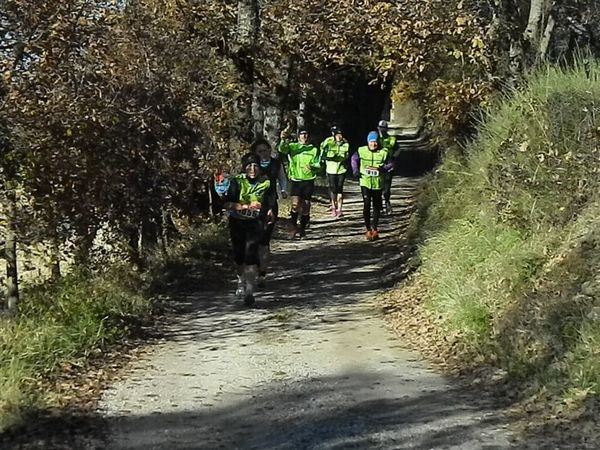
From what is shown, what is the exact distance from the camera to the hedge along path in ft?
24.5

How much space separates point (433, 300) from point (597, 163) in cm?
230

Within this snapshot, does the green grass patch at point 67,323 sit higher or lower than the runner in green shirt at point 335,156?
lower

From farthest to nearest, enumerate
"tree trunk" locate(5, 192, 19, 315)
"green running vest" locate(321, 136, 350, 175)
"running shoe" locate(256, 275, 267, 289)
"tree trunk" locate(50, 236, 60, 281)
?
"green running vest" locate(321, 136, 350, 175)
"running shoe" locate(256, 275, 267, 289)
"tree trunk" locate(50, 236, 60, 281)
"tree trunk" locate(5, 192, 19, 315)

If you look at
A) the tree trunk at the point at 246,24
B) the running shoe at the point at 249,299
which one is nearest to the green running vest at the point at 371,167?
the tree trunk at the point at 246,24

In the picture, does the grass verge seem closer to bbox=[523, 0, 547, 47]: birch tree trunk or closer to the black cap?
bbox=[523, 0, 547, 47]: birch tree trunk

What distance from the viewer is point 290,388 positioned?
8797 millimetres

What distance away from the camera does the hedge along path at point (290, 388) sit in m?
7.46

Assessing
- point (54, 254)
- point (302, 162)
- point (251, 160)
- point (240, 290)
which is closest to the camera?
point (54, 254)

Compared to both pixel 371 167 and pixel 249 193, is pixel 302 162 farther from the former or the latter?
pixel 249 193

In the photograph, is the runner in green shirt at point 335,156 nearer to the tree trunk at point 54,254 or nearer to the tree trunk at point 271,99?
the tree trunk at point 271,99

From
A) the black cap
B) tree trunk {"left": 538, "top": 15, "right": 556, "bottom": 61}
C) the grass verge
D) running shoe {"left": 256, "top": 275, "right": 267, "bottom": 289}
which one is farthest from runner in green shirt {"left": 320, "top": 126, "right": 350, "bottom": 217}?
the black cap

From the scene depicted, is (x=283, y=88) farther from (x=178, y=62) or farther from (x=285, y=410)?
(x=285, y=410)

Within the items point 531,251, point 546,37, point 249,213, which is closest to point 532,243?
point 531,251

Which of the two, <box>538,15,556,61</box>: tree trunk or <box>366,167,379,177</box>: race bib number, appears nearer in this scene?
<box>538,15,556,61</box>: tree trunk
